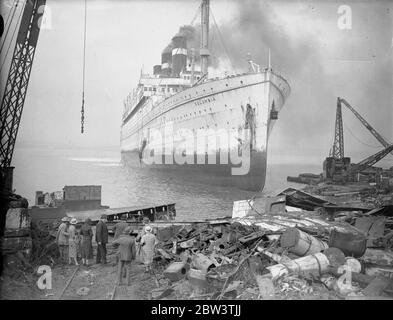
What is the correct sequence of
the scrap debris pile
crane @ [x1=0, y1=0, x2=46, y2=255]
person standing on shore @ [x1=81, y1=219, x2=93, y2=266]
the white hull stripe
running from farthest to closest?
the white hull stripe, crane @ [x1=0, y1=0, x2=46, y2=255], person standing on shore @ [x1=81, y1=219, x2=93, y2=266], the scrap debris pile

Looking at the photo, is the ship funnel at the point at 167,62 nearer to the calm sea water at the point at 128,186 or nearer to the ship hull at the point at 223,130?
the ship hull at the point at 223,130

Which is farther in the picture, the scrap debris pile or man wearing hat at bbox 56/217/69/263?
man wearing hat at bbox 56/217/69/263

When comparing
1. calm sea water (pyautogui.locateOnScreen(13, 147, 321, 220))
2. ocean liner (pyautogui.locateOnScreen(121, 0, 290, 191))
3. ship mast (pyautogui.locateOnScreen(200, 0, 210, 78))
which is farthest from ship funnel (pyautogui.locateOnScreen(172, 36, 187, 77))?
calm sea water (pyautogui.locateOnScreen(13, 147, 321, 220))

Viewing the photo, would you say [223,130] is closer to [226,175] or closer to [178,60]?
[226,175]

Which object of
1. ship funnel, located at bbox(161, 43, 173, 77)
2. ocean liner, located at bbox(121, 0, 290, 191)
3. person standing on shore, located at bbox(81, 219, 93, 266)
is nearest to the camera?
person standing on shore, located at bbox(81, 219, 93, 266)

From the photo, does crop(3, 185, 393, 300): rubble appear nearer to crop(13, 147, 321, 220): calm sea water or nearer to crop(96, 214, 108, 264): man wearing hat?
crop(96, 214, 108, 264): man wearing hat

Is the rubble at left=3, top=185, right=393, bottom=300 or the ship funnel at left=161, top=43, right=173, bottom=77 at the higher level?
the ship funnel at left=161, top=43, right=173, bottom=77


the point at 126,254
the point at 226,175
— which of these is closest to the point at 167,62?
the point at 226,175

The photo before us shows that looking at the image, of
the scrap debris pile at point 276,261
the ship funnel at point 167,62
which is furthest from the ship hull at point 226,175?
the ship funnel at point 167,62
